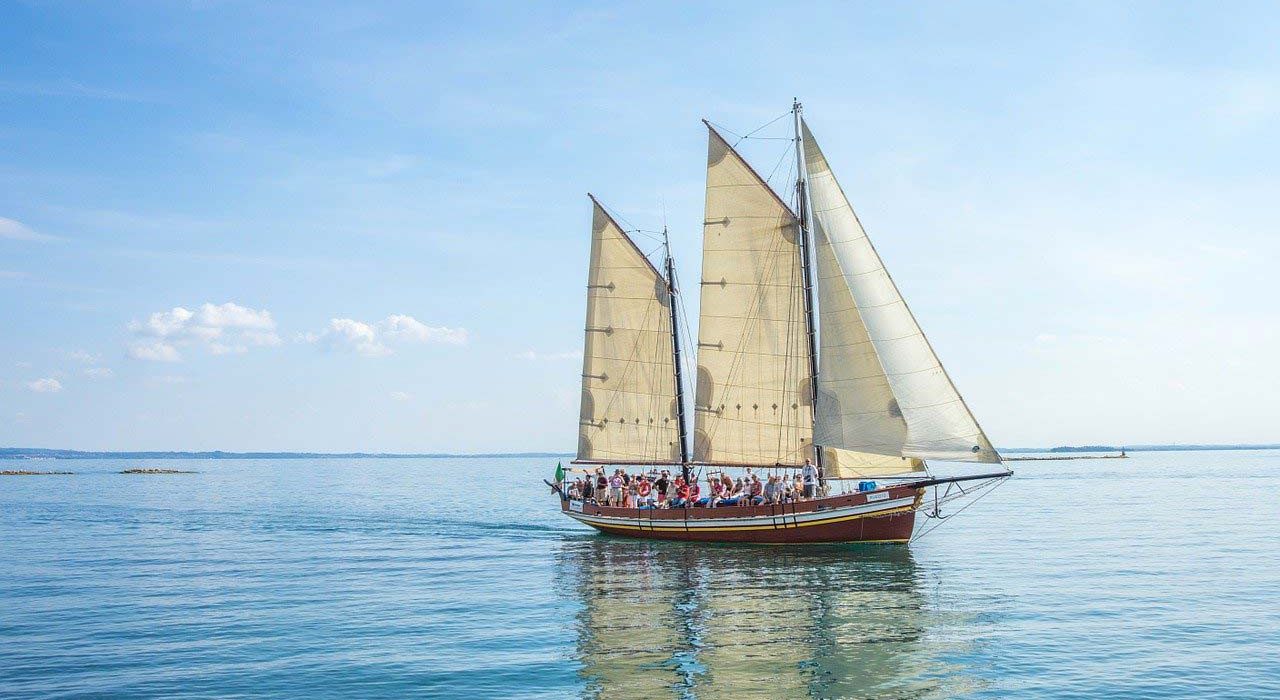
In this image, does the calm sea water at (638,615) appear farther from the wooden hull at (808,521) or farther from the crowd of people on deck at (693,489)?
the crowd of people on deck at (693,489)

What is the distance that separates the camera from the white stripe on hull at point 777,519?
4328 centimetres

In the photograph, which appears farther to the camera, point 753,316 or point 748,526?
point 753,316

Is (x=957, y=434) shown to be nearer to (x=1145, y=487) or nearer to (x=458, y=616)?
(x=458, y=616)

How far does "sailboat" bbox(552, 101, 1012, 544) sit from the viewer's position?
3988 cm

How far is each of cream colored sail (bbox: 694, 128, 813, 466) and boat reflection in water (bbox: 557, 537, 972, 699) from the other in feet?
22.1

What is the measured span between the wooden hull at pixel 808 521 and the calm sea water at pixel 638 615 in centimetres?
92

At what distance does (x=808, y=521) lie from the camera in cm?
4441

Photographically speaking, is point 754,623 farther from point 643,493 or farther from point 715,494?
Result: point 643,493

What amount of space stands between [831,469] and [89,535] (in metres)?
43.7

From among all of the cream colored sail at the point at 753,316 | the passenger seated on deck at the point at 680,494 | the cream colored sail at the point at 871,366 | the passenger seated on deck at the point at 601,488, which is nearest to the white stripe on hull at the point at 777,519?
the passenger seated on deck at the point at 680,494

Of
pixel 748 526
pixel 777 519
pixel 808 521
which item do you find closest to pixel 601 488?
pixel 748 526

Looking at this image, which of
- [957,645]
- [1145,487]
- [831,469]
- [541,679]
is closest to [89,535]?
[831,469]

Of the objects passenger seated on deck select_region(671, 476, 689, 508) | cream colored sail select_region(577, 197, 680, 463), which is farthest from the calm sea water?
cream colored sail select_region(577, 197, 680, 463)

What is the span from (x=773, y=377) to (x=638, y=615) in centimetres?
2080
